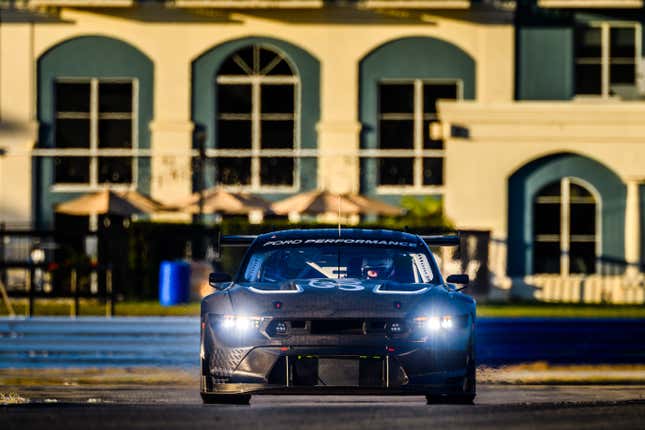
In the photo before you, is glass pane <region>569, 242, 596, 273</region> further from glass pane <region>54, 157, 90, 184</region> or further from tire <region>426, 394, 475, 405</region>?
tire <region>426, 394, 475, 405</region>

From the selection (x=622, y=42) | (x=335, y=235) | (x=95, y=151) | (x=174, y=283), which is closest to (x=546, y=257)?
(x=622, y=42)

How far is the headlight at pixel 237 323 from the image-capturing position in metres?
11.0

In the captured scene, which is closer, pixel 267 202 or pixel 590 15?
pixel 267 202

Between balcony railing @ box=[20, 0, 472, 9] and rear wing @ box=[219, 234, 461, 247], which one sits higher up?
balcony railing @ box=[20, 0, 472, 9]

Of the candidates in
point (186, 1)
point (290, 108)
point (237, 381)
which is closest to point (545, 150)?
point (290, 108)

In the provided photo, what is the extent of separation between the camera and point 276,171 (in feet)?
127

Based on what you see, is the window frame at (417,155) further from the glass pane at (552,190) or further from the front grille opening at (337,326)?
the front grille opening at (337,326)

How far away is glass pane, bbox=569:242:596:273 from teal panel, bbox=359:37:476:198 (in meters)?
4.74

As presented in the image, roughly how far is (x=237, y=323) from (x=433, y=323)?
1.32 meters

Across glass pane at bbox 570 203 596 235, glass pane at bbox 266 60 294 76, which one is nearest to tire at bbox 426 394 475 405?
glass pane at bbox 570 203 596 235

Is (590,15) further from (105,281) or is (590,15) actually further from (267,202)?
(105,281)

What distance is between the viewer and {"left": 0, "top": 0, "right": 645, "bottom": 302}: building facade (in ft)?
126

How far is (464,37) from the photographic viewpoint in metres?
38.8

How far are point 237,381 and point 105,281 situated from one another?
1094 centimetres
